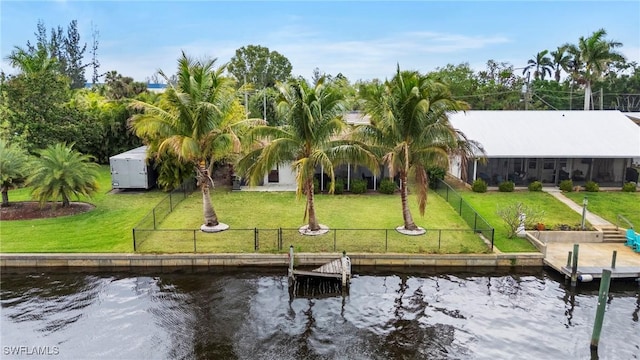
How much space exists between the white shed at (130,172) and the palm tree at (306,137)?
11.5 meters

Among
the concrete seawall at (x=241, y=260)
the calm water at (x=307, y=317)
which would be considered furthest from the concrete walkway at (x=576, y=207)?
the concrete seawall at (x=241, y=260)

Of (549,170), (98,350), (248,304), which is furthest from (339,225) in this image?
(549,170)

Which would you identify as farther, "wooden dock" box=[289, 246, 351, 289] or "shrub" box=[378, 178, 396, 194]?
"shrub" box=[378, 178, 396, 194]

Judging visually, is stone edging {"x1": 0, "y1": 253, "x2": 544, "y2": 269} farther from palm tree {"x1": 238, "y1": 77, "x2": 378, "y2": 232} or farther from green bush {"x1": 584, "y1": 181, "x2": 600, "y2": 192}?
green bush {"x1": 584, "y1": 181, "x2": 600, "y2": 192}

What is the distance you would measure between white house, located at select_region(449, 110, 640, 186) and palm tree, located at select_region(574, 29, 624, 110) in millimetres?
11242

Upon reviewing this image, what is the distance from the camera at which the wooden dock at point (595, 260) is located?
Result: 16.2 m

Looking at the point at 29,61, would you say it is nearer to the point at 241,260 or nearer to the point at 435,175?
the point at 241,260

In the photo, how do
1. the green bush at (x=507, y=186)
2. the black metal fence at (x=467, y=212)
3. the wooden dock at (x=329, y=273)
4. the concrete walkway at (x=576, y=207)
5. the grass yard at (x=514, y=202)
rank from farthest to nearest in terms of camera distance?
1. the green bush at (x=507, y=186)
2. the concrete walkway at (x=576, y=207)
3. the black metal fence at (x=467, y=212)
4. the grass yard at (x=514, y=202)
5. the wooden dock at (x=329, y=273)

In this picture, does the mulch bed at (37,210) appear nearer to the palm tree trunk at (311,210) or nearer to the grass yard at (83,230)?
the grass yard at (83,230)

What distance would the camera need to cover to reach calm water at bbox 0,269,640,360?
12188 mm

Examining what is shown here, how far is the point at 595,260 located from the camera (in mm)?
17594

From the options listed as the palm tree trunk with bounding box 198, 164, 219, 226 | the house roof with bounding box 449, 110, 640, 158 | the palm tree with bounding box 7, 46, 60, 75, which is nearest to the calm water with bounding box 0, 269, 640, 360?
the palm tree trunk with bounding box 198, 164, 219, 226

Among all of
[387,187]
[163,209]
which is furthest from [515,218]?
[163,209]

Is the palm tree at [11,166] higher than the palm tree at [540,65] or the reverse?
the reverse
